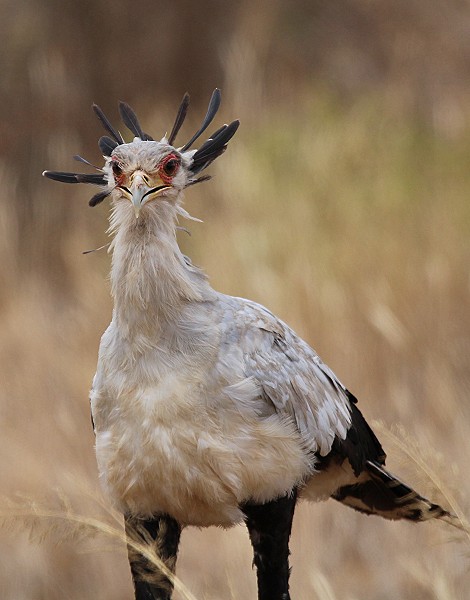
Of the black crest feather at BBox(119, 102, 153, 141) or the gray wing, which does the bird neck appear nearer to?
the gray wing

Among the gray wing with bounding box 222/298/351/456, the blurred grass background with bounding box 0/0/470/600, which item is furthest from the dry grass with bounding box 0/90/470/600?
the gray wing with bounding box 222/298/351/456

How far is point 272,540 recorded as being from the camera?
3.06 meters

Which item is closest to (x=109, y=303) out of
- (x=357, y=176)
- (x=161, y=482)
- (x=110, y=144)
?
(x=357, y=176)

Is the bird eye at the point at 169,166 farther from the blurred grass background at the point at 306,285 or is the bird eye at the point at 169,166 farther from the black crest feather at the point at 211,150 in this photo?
the blurred grass background at the point at 306,285

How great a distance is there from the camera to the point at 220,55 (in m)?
10.1

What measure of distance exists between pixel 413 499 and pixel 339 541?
6.65ft

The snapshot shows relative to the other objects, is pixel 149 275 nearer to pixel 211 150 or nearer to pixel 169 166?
pixel 169 166

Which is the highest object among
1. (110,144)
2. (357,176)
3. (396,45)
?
(396,45)

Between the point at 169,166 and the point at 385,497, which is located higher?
the point at 169,166

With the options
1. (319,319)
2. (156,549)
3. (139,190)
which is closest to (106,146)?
(139,190)

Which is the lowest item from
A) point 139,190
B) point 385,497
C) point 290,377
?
point 385,497

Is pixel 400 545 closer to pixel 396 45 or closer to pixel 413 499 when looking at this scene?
pixel 413 499

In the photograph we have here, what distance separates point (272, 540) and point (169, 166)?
103cm

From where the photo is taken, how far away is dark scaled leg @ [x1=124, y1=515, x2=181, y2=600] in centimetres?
297
